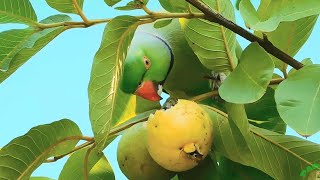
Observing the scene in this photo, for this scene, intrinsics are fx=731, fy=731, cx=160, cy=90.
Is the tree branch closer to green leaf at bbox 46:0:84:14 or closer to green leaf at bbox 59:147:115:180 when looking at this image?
green leaf at bbox 46:0:84:14

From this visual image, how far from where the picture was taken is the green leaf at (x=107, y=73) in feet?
3.66

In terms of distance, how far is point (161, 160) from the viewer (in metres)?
1.13

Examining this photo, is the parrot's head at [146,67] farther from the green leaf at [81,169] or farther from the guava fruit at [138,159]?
the green leaf at [81,169]

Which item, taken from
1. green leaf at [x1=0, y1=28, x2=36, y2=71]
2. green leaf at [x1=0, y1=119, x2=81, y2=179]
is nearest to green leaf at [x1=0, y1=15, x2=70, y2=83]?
green leaf at [x1=0, y1=28, x2=36, y2=71]

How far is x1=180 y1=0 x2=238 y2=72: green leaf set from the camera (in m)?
1.17

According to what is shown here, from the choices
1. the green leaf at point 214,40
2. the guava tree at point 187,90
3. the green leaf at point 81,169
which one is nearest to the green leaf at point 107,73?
the guava tree at point 187,90

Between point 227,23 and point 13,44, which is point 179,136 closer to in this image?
point 227,23

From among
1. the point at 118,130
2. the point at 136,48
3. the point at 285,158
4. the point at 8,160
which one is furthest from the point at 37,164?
the point at 285,158

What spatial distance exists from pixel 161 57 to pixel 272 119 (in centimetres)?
26

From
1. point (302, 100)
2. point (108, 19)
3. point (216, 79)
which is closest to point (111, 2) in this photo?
point (108, 19)

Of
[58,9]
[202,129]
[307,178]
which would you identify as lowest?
[307,178]

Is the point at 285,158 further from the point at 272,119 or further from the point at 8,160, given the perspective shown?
A: the point at 8,160

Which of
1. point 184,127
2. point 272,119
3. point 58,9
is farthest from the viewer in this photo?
point 272,119

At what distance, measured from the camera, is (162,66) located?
1.25 metres
